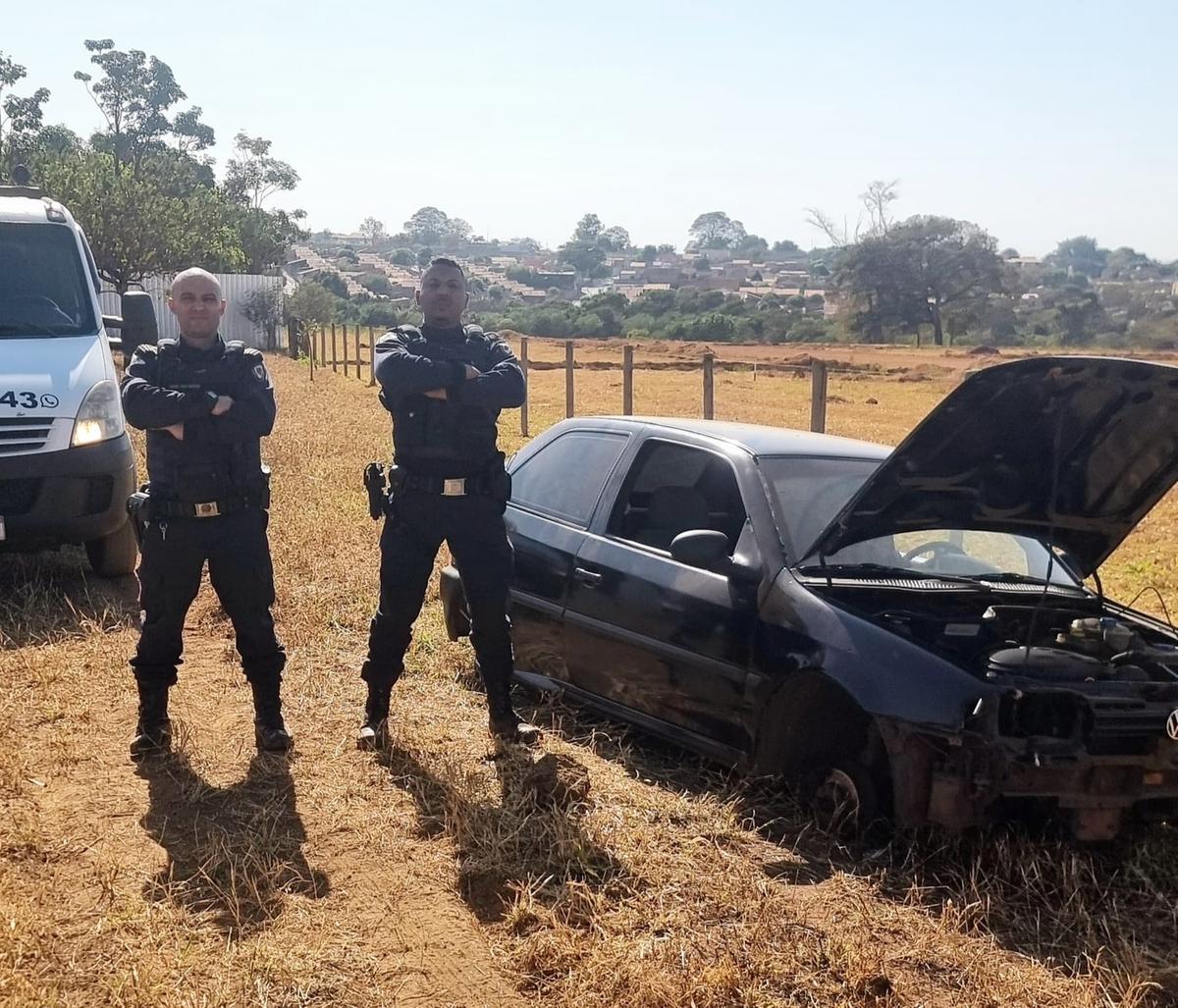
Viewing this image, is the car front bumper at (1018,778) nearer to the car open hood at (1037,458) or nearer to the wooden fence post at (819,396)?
the car open hood at (1037,458)

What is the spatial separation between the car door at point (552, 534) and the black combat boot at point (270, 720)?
1.03 m

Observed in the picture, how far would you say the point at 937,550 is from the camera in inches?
180

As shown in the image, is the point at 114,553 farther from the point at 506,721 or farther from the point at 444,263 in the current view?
the point at 444,263

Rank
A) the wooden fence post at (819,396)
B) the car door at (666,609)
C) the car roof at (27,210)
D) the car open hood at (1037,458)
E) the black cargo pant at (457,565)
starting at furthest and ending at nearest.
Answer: the wooden fence post at (819,396)
the car roof at (27,210)
the black cargo pant at (457,565)
the car door at (666,609)
the car open hood at (1037,458)

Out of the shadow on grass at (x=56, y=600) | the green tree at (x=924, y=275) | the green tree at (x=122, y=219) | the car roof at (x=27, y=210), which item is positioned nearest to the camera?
the shadow on grass at (x=56, y=600)

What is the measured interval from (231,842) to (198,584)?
3.58 ft

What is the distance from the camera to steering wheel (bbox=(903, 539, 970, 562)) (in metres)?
4.53

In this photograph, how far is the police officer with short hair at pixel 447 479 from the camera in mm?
4512

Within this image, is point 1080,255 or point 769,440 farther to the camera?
point 1080,255

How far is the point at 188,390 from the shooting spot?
445cm

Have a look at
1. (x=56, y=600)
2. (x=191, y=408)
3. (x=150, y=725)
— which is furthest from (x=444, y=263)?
(x=56, y=600)

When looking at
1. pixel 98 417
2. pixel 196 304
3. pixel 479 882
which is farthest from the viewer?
pixel 98 417

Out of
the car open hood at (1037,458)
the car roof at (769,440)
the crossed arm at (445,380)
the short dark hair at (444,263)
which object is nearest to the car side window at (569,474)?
the car roof at (769,440)

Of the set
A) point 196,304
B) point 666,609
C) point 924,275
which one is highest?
point 924,275
